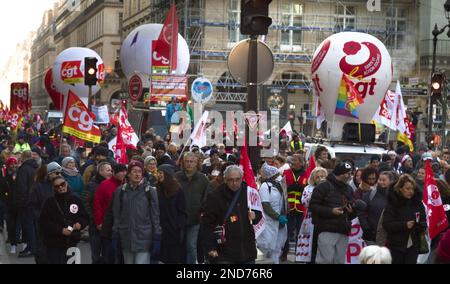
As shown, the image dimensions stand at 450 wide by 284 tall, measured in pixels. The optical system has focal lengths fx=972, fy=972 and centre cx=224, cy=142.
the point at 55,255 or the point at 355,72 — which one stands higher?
the point at 355,72

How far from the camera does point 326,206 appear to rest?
10.1 m

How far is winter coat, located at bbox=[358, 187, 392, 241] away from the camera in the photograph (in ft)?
34.9

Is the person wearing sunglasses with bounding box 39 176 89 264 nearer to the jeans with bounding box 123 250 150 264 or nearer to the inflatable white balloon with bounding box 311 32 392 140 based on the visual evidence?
the jeans with bounding box 123 250 150 264

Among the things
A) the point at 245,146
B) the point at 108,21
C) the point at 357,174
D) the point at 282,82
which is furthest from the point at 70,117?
the point at 108,21

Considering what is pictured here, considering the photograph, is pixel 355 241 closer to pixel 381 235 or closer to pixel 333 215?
pixel 333 215

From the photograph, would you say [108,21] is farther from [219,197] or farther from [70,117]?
[219,197]

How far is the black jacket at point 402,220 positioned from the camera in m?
9.61

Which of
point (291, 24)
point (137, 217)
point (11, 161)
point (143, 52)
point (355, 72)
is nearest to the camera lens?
point (137, 217)

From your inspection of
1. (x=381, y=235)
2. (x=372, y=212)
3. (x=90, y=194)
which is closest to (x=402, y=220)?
(x=381, y=235)

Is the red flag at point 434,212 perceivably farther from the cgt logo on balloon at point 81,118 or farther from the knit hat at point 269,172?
the cgt logo on balloon at point 81,118

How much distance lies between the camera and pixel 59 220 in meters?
9.84

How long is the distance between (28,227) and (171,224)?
4.88 meters

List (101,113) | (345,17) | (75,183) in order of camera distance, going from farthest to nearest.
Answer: (345,17) → (101,113) → (75,183)

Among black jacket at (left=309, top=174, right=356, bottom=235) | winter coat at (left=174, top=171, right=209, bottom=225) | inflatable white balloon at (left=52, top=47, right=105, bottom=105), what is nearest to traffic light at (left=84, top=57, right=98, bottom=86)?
winter coat at (left=174, top=171, right=209, bottom=225)
